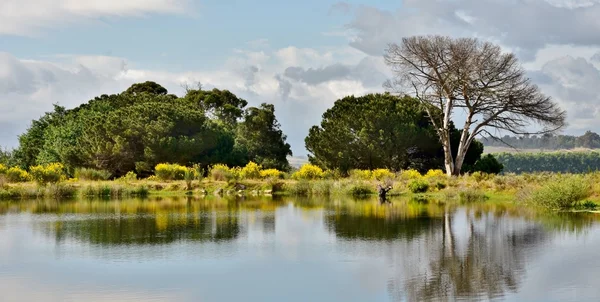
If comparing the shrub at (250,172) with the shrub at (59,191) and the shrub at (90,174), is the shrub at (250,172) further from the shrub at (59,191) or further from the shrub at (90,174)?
the shrub at (59,191)

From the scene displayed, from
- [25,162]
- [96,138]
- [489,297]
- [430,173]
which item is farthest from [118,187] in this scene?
[489,297]

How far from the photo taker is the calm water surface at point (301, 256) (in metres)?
14.1

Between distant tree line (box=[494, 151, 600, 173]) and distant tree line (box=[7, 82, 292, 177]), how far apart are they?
41.6 metres

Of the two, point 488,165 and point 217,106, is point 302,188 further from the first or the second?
point 217,106

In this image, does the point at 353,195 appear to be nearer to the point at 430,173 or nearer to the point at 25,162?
the point at 430,173

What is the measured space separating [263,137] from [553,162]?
1956 inches

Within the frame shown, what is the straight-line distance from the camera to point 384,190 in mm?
39938

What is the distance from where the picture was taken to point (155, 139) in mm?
52656

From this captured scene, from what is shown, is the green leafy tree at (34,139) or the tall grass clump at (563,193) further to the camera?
the green leafy tree at (34,139)

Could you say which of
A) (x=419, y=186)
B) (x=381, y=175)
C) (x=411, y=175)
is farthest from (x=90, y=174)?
(x=419, y=186)

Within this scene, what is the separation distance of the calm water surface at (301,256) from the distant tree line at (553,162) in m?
69.3

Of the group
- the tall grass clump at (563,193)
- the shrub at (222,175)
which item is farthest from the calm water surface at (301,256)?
the shrub at (222,175)

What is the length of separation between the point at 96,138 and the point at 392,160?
22328 millimetres

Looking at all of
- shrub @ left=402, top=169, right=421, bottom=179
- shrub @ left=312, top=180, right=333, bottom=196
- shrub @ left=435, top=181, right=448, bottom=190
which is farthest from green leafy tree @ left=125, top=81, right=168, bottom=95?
shrub @ left=435, top=181, right=448, bottom=190
